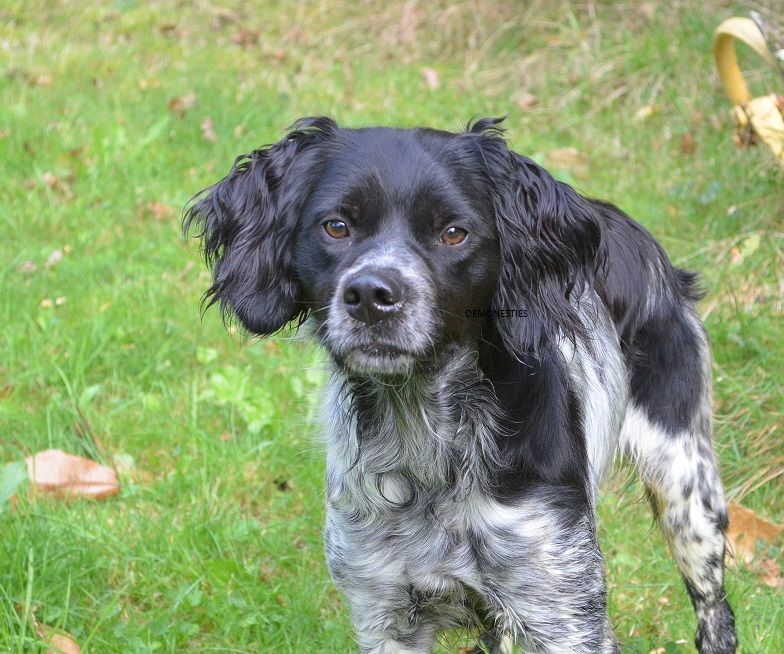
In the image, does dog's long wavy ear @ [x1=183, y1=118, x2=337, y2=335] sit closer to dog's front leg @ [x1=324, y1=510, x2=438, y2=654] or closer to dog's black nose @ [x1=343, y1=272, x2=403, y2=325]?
dog's black nose @ [x1=343, y1=272, x2=403, y2=325]

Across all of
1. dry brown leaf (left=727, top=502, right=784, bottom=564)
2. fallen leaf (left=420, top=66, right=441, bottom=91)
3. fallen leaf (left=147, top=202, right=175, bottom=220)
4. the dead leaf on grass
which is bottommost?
the dead leaf on grass

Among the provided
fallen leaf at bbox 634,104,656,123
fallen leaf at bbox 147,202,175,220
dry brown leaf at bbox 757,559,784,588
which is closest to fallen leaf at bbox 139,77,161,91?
fallen leaf at bbox 147,202,175,220

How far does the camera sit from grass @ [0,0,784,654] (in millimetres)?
3924

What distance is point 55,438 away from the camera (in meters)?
4.71

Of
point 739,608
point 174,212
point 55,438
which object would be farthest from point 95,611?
point 174,212

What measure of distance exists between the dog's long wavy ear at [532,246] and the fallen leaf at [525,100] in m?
5.43

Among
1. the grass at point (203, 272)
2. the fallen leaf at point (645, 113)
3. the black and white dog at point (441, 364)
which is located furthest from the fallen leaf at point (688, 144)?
the black and white dog at point (441, 364)

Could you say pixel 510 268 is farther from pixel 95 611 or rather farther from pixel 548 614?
pixel 95 611

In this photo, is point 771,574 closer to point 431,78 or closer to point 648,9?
point 648,9

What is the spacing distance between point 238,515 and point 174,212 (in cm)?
297

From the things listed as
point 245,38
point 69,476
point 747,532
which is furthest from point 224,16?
point 747,532

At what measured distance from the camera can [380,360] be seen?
285 centimetres

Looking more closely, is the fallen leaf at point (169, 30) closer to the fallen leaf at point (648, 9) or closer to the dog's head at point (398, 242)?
the fallen leaf at point (648, 9)

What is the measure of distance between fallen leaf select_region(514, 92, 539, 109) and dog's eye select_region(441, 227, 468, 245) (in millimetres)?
5725
